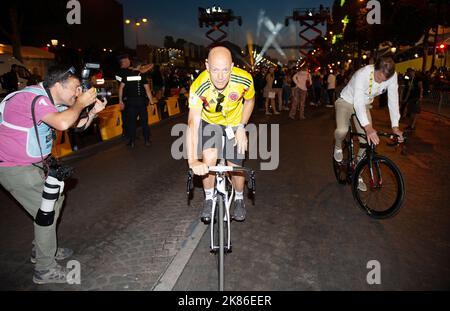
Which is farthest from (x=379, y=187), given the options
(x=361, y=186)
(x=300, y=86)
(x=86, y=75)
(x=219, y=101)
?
(x=300, y=86)

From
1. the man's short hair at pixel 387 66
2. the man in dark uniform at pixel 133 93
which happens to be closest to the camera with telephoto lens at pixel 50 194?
the man's short hair at pixel 387 66

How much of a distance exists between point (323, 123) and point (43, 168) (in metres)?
12.3

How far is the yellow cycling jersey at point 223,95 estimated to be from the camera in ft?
11.9

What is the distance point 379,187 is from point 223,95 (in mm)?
2650

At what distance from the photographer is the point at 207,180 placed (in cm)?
433

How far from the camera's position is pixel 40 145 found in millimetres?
3346

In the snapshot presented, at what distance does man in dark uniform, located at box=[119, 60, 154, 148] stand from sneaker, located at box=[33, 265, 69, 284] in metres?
6.57

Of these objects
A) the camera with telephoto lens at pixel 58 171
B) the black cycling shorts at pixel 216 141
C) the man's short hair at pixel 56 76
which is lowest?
the camera with telephoto lens at pixel 58 171

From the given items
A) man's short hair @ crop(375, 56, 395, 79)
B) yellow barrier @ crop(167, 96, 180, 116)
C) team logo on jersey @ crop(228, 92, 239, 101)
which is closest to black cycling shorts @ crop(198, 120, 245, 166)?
team logo on jersey @ crop(228, 92, 239, 101)

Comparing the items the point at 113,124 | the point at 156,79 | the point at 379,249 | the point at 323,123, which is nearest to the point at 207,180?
the point at 379,249

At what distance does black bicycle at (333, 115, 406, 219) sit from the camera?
4.48m

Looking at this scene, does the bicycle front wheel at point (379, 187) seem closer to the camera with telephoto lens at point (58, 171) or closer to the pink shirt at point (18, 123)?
the camera with telephoto lens at point (58, 171)

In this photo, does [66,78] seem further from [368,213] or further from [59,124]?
[368,213]

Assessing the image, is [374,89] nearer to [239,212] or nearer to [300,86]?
[239,212]
